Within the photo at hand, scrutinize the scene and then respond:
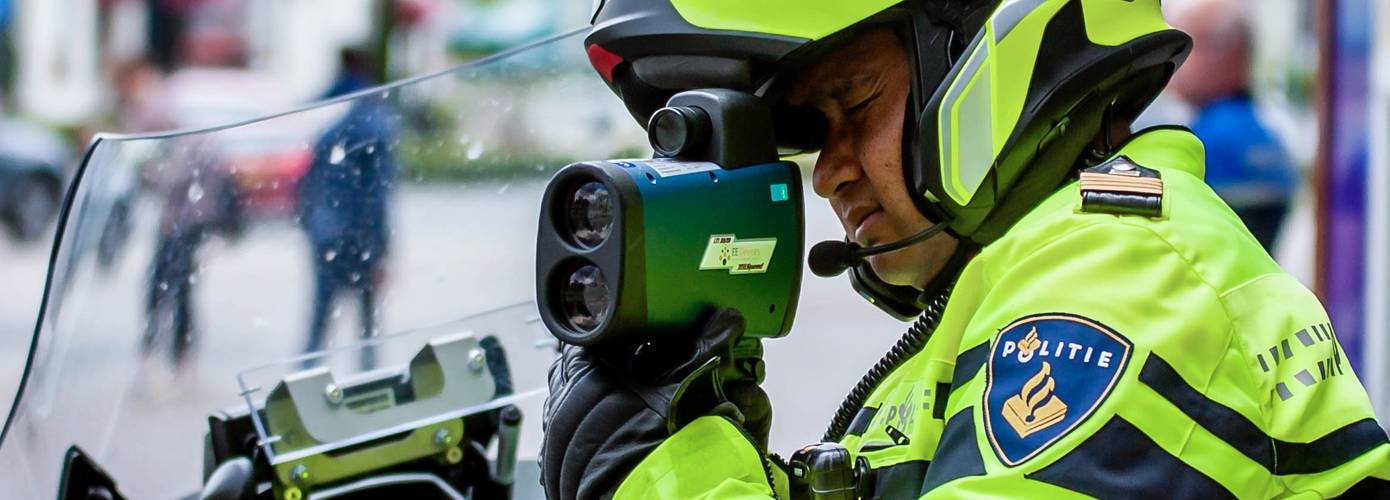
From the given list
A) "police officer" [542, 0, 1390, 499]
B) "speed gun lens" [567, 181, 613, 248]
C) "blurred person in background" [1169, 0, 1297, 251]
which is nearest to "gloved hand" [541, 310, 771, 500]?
"police officer" [542, 0, 1390, 499]

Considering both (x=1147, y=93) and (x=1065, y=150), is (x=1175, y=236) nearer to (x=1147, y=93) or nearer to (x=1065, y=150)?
(x=1065, y=150)

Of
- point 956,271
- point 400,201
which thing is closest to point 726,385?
point 956,271

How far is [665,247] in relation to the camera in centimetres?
150

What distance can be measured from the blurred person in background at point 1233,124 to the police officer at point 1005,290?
3.26 meters

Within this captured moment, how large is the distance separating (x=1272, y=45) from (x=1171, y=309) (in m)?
10.8

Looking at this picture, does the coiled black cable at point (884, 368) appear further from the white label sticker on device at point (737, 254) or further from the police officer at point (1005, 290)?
the white label sticker on device at point (737, 254)

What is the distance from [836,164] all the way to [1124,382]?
56 cm

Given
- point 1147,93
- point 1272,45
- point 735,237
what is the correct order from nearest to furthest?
point 735,237
point 1147,93
point 1272,45

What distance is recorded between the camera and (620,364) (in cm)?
159

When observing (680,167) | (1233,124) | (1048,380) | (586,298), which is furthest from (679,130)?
(1233,124)

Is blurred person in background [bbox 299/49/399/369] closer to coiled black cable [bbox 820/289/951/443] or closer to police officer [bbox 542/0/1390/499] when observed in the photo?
police officer [bbox 542/0/1390/499]

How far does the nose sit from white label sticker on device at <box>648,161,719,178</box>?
0.90 feet

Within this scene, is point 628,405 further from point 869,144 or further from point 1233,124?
point 1233,124

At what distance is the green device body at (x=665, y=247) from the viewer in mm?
1477
